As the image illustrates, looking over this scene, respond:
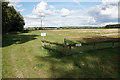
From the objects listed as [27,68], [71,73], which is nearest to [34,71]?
[27,68]

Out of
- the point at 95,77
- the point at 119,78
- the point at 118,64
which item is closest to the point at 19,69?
the point at 95,77

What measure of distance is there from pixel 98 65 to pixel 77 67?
171cm

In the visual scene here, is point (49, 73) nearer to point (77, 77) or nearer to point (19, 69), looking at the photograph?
point (77, 77)

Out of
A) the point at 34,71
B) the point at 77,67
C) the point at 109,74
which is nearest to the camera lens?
the point at 109,74

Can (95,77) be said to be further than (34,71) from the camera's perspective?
No

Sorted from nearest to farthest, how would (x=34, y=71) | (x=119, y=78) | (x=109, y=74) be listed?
1. (x=119, y=78)
2. (x=109, y=74)
3. (x=34, y=71)

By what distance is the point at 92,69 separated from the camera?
6.74 meters

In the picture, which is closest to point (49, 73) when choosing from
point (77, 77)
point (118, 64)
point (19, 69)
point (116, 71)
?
point (77, 77)

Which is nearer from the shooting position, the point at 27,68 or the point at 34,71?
the point at 34,71

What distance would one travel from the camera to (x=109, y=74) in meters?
6.07

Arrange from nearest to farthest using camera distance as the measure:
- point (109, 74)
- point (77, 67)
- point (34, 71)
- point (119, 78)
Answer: point (119, 78)
point (109, 74)
point (34, 71)
point (77, 67)

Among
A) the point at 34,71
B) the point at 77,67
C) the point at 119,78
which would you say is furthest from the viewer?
the point at 77,67

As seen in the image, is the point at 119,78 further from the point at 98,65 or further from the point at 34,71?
the point at 34,71

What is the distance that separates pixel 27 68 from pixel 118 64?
23.2 feet
